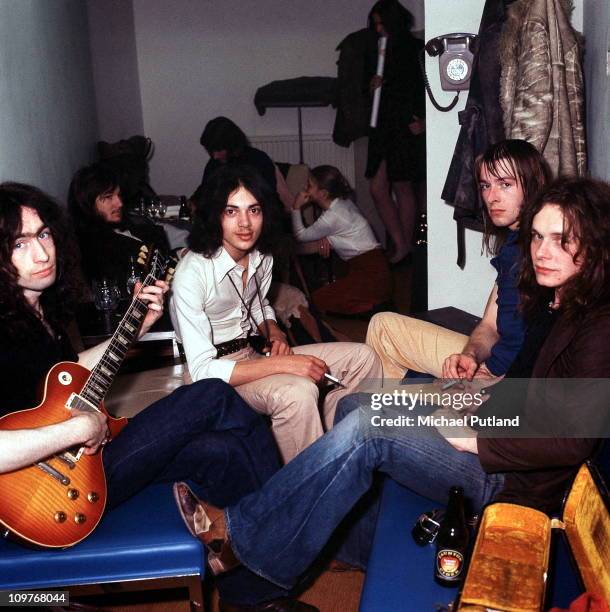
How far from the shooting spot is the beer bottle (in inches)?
55.7

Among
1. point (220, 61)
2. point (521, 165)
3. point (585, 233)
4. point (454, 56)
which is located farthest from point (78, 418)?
point (220, 61)

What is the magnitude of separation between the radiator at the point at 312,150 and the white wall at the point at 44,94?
7.13 ft

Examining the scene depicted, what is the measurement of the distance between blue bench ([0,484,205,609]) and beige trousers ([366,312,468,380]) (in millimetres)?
1124

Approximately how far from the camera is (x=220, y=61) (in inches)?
257

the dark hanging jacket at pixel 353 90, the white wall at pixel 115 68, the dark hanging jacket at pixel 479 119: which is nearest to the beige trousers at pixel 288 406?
the dark hanging jacket at pixel 479 119

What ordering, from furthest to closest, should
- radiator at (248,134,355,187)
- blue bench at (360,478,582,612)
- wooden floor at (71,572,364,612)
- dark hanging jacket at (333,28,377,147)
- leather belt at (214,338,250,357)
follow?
radiator at (248,134,355,187)
dark hanging jacket at (333,28,377,147)
leather belt at (214,338,250,357)
wooden floor at (71,572,364,612)
blue bench at (360,478,582,612)

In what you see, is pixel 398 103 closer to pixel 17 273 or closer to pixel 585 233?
pixel 585 233

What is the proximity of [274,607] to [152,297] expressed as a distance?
2.94ft

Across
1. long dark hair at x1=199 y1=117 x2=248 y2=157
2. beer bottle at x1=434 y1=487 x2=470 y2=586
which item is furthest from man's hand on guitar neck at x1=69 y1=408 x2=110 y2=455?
long dark hair at x1=199 y1=117 x2=248 y2=157

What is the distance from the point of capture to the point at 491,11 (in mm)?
2658

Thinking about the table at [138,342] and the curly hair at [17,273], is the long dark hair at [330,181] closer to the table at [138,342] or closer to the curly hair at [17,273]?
the table at [138,342]

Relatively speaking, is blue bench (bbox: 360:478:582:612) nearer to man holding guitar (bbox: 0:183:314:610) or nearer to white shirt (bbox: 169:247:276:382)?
man holding guitar (bbox: 0:183:314:610)

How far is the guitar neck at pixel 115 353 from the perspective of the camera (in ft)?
5.75

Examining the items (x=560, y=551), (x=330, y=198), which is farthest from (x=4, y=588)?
(x=330, y=198)
